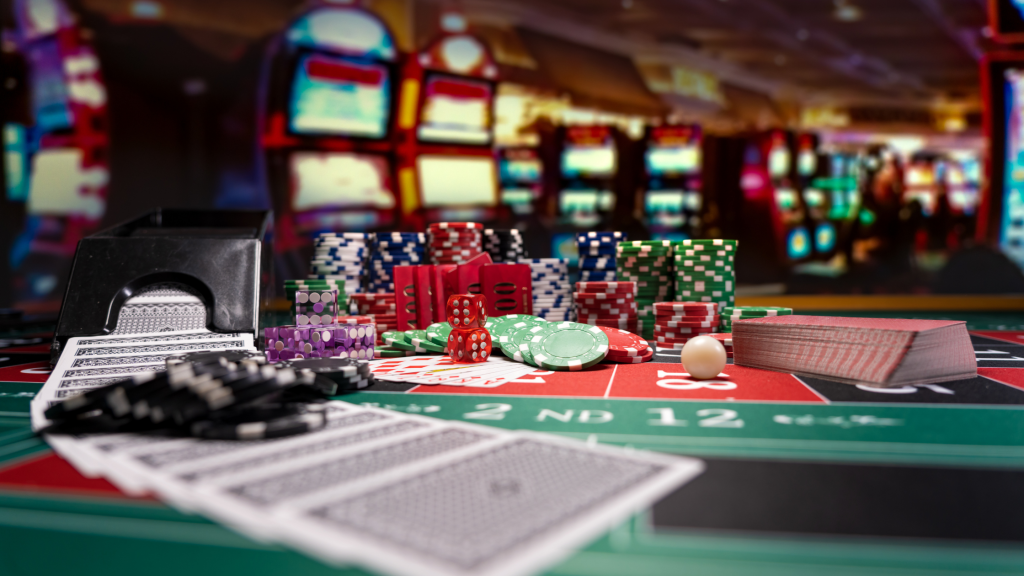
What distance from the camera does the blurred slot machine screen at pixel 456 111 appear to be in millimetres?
7062

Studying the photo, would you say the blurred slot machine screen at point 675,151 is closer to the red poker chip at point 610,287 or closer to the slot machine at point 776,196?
the slot machine at point 776,196

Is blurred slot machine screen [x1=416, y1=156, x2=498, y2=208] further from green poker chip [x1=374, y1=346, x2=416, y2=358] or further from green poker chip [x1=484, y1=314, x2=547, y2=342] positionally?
green poker chip [x1=374, y1=346, x2=416, y2=358]

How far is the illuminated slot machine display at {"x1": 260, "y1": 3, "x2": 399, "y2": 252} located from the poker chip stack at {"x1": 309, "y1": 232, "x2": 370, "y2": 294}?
2.86m

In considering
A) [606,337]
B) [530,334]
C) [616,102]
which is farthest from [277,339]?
[616,102]

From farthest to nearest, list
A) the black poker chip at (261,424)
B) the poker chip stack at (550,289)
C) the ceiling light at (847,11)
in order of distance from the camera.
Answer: the ceiling light at (847,11) < the poker chip stack at (550,289) < the black poker chip at (261,424)

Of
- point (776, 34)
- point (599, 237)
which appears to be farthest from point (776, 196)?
point (599, 237)

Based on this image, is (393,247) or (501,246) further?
(501,246)

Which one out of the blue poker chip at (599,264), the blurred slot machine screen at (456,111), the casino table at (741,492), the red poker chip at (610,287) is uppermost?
the blurred slot machine screen at (456,111)

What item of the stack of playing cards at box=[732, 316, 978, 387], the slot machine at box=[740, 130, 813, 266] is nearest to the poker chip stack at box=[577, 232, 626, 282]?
the stack of playing cards at box=[732, 316, 978, 387]

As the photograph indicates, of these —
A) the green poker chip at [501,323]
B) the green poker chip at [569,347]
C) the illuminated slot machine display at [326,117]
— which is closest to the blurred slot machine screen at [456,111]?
the illuminated slot machine display at [326,117]

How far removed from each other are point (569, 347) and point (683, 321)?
0.84 meters

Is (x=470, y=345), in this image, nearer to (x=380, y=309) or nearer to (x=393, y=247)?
(x=380, y=309)

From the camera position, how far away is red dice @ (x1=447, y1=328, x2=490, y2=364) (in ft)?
9.37

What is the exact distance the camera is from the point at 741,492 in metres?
1.22
